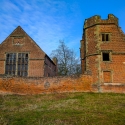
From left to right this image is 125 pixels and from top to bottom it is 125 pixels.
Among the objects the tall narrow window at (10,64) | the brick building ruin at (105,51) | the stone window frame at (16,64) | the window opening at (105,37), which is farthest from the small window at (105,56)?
the tall narrow window at (10,64)

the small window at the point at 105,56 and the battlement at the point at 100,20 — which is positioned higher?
the battlement at the point at 100,20

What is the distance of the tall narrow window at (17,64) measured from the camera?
28406 millimetres

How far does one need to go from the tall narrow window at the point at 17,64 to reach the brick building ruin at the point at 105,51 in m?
8.16

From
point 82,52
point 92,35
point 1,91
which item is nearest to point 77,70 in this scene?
point 82,52

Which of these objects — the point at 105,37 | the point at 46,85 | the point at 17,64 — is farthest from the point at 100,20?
the point at 17,64

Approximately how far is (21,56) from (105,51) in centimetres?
1132

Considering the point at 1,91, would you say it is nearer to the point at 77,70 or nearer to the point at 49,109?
the point at 49,109

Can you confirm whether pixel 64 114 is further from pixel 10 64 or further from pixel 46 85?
pixel 10 64

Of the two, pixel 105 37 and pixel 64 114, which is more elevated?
pixel 105 37

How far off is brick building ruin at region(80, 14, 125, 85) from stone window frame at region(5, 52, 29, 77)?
26.4ft

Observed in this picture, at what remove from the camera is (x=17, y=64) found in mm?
28625

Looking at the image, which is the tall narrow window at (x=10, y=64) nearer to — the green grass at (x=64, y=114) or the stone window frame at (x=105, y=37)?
the green grass at (x=64, y=114)

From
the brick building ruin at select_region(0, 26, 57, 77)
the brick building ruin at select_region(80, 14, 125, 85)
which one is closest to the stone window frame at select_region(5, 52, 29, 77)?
the brick building ruin at select_region(0, 26, 57, 77)

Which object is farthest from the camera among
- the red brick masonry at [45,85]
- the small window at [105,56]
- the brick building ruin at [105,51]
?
the small window at [105,56]
